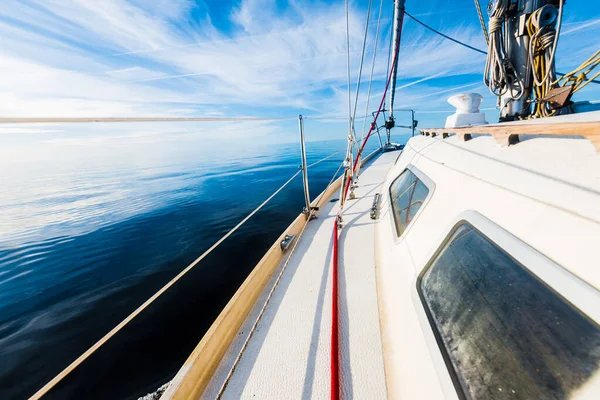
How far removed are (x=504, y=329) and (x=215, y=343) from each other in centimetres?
166

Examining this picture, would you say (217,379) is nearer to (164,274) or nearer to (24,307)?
(164,274)

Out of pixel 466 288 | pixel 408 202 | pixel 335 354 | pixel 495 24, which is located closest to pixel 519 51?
pixel 495 24

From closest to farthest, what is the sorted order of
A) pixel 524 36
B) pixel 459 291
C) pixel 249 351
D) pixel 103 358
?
1. pixel 459 291
2. pixel 249 351
3. pixel 524 36
4. pixel 103 358

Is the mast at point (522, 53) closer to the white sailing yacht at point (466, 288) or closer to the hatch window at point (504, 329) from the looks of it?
the white sailing yacht at point (466, 288)

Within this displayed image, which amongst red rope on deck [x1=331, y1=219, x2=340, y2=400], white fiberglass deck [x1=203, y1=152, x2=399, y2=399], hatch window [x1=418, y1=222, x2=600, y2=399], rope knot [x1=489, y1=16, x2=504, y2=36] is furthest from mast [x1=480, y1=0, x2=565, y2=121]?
red rope on deck [x1=331, y1=219, x2=340, y2=400]

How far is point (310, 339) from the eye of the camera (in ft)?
5.39

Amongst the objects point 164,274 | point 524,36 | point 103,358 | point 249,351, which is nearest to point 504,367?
point 249,351

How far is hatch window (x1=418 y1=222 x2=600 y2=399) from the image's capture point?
1.82ft

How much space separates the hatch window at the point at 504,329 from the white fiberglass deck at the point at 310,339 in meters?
0.70

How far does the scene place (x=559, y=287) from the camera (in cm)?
59

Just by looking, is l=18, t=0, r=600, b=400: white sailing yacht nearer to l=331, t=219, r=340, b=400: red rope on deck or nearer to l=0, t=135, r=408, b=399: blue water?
l=331, t=219, r=340, b=400: red rope on deck

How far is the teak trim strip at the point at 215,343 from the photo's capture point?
1.31 metres

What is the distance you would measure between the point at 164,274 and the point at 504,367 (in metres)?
6.42

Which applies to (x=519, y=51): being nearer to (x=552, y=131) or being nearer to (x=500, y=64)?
(x=500, y=64)
